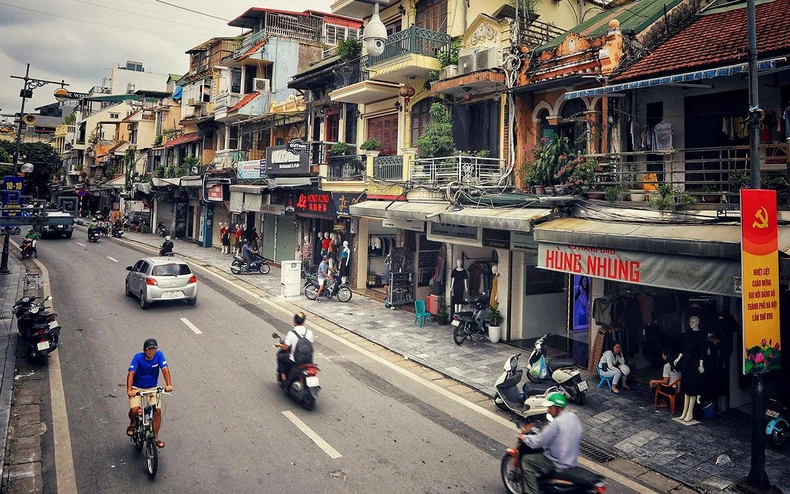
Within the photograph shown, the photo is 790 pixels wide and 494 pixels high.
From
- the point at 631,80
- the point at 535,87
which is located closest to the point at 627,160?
the point at 631,80

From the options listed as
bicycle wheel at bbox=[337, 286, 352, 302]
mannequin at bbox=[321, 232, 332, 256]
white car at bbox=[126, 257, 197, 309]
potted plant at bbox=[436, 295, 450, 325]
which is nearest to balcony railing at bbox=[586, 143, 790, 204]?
potted plant at bbox=[436, 295, 450, 325]

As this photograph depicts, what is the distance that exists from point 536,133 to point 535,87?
1614 mm

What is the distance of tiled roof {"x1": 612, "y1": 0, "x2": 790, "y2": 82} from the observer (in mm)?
9812

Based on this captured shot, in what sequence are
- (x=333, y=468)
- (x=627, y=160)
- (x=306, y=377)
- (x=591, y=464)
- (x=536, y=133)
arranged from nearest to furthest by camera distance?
1. (x=333, y=468)
2. (x=591, y=464)
3. (x=306, y=377)
4. (x=627, y=160)
5. (x=536, y=133)

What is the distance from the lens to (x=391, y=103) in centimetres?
2052

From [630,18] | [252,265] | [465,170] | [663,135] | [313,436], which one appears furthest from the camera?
[252,265]

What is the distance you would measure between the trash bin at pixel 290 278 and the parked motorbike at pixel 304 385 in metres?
10.7

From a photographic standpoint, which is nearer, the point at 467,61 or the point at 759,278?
the point at 759,278

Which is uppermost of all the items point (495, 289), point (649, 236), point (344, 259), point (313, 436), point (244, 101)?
point (244, 101)

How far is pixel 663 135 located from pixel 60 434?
13.0 metres

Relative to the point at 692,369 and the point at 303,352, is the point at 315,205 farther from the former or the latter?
the point at 692,369

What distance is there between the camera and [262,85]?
3144cm

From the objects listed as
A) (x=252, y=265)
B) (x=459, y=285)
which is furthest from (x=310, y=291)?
(x=459, y=285)

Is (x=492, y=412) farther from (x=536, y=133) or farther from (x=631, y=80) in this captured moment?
(x=536, y=133)
